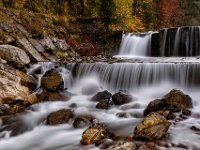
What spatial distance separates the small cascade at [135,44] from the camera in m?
24.8

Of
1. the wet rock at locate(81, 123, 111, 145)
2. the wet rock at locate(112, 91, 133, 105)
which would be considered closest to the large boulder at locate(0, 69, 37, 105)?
the wet rock at locate(112, 91, 133, 105)

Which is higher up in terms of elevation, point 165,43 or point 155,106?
point 165,43

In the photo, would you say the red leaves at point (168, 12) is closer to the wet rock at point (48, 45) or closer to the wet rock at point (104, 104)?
the wet rock at point (48, 45)

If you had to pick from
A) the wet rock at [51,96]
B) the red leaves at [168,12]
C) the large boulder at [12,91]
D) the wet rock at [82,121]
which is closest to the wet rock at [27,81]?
the large boulder at [12,91]

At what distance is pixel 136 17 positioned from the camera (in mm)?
37344

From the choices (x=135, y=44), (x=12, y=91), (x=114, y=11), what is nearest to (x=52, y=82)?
(x=12, y=91)

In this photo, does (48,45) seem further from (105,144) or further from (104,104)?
(105,144)

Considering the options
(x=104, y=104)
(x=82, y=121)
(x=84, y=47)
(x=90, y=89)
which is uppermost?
(x=84, y=47)

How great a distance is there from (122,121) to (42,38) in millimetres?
11123

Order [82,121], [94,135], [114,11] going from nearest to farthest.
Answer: [94,135] < [82,121] < [114,11]

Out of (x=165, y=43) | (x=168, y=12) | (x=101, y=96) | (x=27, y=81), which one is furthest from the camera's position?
(x=168, y=12)

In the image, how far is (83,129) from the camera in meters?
10.4

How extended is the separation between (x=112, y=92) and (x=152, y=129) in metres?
6.87

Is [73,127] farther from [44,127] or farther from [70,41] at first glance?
[70,41]
